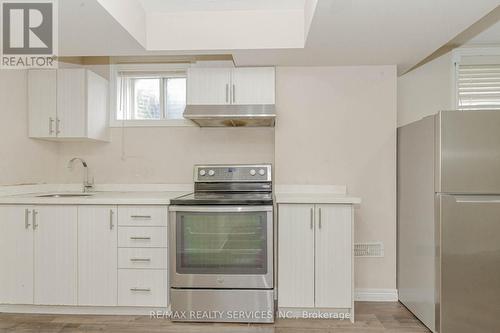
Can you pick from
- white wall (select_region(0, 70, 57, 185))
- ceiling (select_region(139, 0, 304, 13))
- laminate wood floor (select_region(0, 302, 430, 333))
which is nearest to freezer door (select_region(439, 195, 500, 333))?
laminate wood floor (select_region(0, 302, 430, 333))

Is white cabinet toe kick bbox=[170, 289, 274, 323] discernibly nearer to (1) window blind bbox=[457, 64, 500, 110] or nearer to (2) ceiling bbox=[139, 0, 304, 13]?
(2) ceiling bbox=[139, 0, 304, 13]

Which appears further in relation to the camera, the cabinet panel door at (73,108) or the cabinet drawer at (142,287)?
the cabinet panel door at (73,108)

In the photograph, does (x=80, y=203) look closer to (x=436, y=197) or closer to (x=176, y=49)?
(x=176, y=49)

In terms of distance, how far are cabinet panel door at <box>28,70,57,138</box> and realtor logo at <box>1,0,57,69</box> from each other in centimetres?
13

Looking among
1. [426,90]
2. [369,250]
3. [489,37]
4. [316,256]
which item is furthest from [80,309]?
[489,37]

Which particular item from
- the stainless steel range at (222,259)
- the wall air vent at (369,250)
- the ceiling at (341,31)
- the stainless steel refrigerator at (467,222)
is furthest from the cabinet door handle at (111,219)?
the stainless steel refrigerator at (467,222)

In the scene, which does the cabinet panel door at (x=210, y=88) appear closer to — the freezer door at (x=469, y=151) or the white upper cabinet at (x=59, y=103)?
the white upper cabinet at (x=59, y=103)

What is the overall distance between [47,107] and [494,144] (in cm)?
360

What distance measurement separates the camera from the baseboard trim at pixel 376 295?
2.87 metres

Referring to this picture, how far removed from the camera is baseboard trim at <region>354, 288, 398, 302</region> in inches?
113

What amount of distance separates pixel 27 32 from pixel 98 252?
1721 mm

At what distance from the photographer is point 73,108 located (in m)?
2.94

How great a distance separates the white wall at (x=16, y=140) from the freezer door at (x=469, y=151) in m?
3.40

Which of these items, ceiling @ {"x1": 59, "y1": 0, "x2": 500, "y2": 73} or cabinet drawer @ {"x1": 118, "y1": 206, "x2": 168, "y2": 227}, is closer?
ceiling @ {"x1": 59, "y1": 0, "x2": 500, "y2": 73}
